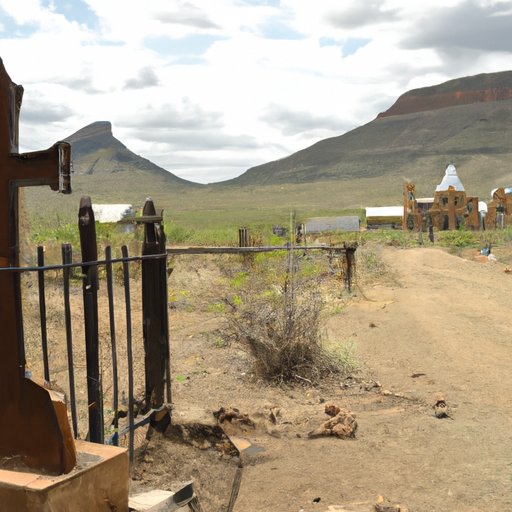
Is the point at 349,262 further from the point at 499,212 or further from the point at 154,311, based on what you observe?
the point at 499,212

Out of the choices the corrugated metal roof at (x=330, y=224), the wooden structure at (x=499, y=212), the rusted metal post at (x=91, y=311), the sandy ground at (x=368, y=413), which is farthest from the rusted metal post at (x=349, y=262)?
the wooden structure at (x=499, y=212)

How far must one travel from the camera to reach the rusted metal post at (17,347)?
3.37m

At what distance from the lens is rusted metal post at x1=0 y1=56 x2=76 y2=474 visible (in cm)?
337

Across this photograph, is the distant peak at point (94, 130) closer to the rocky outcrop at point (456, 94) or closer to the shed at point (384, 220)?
the rocky outcrop at point (456, 94)

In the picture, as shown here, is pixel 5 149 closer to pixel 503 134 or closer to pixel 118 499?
pixel 118 499

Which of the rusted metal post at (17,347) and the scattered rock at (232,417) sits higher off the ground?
the rusted metal post at (17,347)

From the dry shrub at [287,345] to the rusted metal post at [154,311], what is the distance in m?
2.51

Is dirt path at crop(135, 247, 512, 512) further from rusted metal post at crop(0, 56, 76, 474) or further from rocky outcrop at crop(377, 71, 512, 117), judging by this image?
rocky outcrop at crop(377, 71, 512, 117)

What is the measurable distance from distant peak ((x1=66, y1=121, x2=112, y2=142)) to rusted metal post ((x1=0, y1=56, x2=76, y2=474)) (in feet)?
464

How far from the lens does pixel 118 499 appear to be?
363 cm

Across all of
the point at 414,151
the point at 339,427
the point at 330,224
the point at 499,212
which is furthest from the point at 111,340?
the point at 414,151

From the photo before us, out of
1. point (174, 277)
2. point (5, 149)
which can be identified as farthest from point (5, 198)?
point (174, 277)

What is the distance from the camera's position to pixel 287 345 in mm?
7883

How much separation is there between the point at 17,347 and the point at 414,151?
104 m
